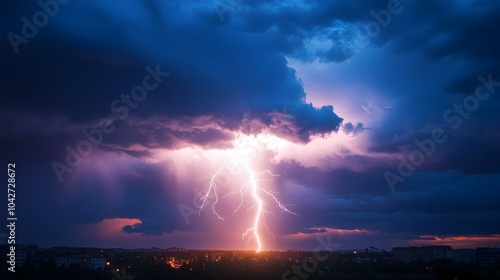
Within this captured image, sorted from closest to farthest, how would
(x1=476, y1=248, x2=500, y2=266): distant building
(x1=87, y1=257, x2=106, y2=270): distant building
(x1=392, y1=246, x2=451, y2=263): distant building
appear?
(x1=87, y1=257, x2=106, y2=270): distant building, (x1=476, y1=248, x2=500, y2=266): distant building, (x1=392, y1=246, x2=451, y2=263): distant building

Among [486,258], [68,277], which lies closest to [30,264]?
[68,277]

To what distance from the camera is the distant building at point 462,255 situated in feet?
343

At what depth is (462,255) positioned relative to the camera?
107812 mm

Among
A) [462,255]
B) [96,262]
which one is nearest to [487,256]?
[462,255]

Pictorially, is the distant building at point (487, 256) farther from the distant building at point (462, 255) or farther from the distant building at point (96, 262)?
the distant building at point (96, 262)

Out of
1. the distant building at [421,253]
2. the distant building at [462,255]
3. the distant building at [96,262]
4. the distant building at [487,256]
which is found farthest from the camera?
the distant building at [421,253]

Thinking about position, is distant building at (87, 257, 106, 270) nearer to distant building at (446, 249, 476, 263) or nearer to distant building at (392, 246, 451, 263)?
distant building at (392, 246, 451, 263)

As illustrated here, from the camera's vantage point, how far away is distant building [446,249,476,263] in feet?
343

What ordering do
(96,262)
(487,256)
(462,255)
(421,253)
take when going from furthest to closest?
(462,255), (421,253), (487,256), (96,262)

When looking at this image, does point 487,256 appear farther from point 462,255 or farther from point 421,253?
point 421,253

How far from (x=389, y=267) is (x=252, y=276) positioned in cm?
Result: 3112

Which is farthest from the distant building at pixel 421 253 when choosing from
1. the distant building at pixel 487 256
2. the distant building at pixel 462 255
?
the distant building at pixel 487 256

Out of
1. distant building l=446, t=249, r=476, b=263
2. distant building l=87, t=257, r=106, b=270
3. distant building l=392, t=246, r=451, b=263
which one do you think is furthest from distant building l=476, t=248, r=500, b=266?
distant building l=87, t=257, r=106, b=270

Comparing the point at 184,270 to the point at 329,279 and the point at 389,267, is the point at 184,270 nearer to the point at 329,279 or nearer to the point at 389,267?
the point at 329,279
